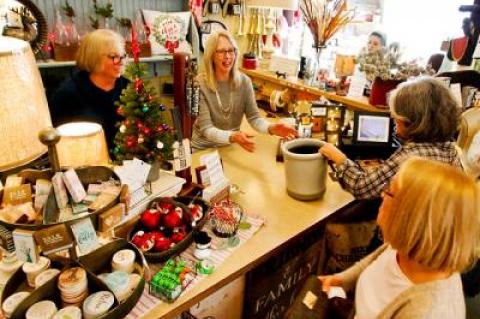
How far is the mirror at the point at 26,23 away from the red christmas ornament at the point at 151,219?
165 centimetres

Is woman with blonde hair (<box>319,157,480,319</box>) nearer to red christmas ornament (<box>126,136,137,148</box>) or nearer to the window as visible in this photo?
red christmas ornament (<box>126,136,137,148</box>)

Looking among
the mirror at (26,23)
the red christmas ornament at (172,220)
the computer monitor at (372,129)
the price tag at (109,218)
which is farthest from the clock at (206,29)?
the price tag at (109,218)

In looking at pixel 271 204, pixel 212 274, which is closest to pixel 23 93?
pixel 212 274

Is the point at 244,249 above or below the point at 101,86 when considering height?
below

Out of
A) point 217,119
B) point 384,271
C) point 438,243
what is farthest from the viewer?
point 217,119

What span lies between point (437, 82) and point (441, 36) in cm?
363

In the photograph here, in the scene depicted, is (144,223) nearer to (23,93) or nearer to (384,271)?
(23,93)

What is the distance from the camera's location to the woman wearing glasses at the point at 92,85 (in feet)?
7.06

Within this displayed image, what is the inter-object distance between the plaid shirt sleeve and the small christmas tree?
69 centimetres

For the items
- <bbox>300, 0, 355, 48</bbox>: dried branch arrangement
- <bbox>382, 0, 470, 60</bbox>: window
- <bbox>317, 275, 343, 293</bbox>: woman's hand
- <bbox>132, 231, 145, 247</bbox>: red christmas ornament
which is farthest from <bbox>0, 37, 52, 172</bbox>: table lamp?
<bbox>382, 0, 470, 60</bbox>: window

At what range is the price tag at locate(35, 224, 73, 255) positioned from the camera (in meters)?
0.81

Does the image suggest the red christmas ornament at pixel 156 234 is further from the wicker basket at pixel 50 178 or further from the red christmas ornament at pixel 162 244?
the wicker basket at pixel 50 178

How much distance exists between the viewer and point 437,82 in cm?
137

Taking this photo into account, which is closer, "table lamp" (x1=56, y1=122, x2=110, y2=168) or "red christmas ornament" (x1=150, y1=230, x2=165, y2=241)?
"red christmas ornament" (x1=150, y1=230, x2=165, y2=241)
